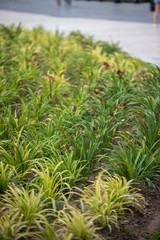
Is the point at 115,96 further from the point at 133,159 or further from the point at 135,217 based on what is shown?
the point at 135,217

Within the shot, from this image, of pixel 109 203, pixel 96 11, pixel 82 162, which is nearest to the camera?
pixel 109 203

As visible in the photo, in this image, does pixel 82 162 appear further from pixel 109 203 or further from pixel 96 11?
pixel 96 11

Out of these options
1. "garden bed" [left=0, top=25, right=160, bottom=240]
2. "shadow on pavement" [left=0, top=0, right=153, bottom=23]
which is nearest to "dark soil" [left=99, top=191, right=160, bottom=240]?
"garden bed" [left=0, top=25, right=160, bottom=240]

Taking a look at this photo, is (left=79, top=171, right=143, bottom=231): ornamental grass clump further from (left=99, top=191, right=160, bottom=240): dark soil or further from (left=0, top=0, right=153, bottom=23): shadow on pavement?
(left=0, top=0, right=153, bottom=23): shadow on pavement

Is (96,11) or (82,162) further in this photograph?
(96,11)

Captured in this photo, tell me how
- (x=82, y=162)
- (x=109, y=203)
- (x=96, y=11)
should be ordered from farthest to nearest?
(x=96, y=11)
(x=82, y=162)
(x=109, y=203)

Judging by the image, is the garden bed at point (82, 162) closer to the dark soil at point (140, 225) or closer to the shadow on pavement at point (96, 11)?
the dark soil at point (140, 225)

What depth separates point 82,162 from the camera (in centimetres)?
288

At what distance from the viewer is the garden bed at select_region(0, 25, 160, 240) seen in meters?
2.22

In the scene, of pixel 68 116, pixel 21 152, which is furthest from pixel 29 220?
pixel 68 116

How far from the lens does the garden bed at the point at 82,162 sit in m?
2.22

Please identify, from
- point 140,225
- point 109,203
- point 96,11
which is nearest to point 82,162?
point 109,203

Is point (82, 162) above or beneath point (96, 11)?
beneath

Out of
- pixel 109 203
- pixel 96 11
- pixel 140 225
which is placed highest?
pixel 96 11
